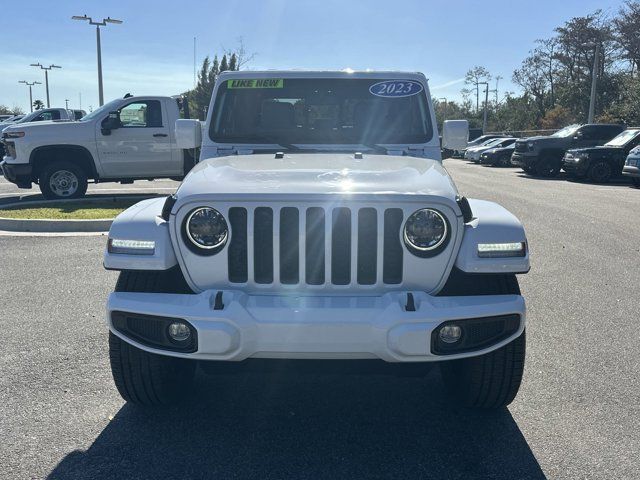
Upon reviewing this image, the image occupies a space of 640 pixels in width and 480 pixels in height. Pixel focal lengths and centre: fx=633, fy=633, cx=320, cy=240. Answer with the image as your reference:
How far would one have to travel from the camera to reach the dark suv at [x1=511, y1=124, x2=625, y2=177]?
22.0 m

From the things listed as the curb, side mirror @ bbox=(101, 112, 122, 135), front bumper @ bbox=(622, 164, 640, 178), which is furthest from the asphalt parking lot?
front bumper @ bbox=(622, 164, 640, 178)

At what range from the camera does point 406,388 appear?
3939mm

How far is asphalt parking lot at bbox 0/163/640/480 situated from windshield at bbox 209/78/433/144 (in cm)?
171

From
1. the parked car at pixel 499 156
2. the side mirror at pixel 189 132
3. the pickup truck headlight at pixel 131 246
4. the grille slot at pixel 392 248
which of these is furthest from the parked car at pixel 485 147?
the pickup truck headlight at pixel 131 246

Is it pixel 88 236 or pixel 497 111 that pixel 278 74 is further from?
pixel 497 111

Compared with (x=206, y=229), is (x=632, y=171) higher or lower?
lower

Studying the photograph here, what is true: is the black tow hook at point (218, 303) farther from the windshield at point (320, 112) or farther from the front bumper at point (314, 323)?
the windshield at point (320, 112)

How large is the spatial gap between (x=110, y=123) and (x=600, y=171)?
14.9m

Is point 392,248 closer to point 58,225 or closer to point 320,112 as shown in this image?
point 320,112

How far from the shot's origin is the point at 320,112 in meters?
4.65

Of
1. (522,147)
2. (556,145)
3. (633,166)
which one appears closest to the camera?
(633,166)

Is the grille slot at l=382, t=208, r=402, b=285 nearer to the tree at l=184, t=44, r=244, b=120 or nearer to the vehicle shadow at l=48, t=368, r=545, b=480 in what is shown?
the vehicle shadow at l=48, t=368, r=545, b=480

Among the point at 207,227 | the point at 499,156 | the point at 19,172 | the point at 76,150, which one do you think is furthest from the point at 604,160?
the point at 207,227

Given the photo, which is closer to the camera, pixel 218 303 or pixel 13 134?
pixel 218 303
